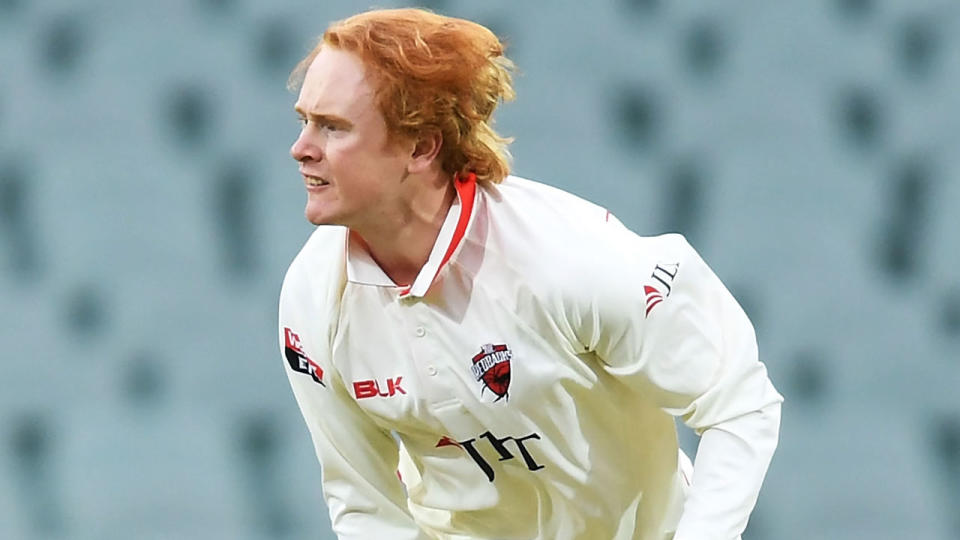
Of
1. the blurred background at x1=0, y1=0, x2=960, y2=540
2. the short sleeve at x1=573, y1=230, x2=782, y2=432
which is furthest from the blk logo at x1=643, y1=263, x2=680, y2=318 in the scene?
the blurred background at x1=0, y1=0, x2=960, y2=540

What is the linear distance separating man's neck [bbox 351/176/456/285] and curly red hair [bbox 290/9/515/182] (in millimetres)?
46

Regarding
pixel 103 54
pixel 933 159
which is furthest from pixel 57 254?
pixel 933 159

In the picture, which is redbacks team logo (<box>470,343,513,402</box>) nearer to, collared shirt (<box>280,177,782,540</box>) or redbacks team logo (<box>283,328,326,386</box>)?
collared shirt (<box>280,177,782,540</box>)

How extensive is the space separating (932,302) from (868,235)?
22cm

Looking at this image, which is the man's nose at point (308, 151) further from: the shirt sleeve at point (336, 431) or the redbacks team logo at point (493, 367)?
the redbacks team logo at point (493, 367)

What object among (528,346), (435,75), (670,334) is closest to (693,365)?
(670,334)

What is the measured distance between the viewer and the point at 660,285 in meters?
1.83

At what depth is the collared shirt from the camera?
182 centimetres

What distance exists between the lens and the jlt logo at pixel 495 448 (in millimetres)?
1900

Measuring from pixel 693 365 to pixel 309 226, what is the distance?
207cm

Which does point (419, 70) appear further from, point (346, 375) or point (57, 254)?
point (57, 254)

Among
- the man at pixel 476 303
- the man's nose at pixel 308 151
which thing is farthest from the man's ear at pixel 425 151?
the man's nose at pixel 308 151

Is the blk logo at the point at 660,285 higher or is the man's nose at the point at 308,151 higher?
the man's nose at the point at 308,151

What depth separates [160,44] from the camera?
392 cm
